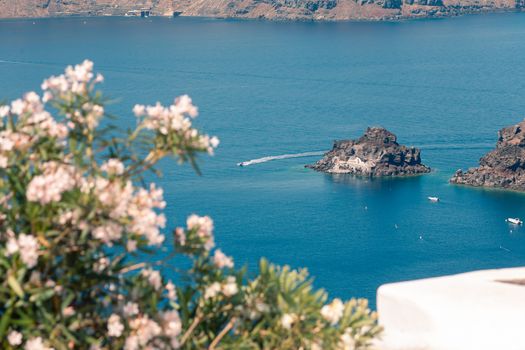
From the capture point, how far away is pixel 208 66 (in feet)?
512

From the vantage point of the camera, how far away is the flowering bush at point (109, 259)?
19.2ft

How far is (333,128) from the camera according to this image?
109 meters

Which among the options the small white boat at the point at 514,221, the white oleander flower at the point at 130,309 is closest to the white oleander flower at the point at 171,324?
the white oleander flower at the point at 130,309

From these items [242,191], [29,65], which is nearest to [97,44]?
[29,65]

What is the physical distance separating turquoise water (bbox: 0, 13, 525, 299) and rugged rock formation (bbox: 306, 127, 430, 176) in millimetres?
1602

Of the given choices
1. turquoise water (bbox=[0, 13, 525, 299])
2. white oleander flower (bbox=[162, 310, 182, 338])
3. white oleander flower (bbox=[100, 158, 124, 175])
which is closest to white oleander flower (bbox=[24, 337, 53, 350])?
white oleander flower (bbox=[162, 310, 182, 338])

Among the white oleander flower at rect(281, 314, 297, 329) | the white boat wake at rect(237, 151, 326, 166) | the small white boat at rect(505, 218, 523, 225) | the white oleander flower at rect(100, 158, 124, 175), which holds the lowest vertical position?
the small white boat at rect(505, 218, 523, 225)

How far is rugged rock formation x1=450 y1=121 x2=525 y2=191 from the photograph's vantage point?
290 ft

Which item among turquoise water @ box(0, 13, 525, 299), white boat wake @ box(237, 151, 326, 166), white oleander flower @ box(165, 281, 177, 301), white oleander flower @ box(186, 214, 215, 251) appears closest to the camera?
white oleander flower @ box(186, 214, 215, 251)

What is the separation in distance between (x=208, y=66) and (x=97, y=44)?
4616cm

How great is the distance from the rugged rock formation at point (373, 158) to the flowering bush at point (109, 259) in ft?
282

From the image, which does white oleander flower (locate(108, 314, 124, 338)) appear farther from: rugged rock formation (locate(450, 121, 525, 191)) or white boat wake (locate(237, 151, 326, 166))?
white boat wake (locate(237, 151, 326, 166))

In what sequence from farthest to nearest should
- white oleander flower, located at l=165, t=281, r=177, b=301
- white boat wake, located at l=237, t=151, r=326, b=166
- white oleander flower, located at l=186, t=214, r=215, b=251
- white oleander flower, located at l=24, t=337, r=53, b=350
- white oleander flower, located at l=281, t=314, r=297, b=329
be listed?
white boat wake, located at l=237, t=151, r=326, b=166, white oleander flower, located at l=165, t=281, r=177, b=301, white oleander flower, located at l=186, t=214, r=215, b=251, white oleander flower, located at l=281, t=314, r=297, b=329, white oleander flower, located at l=24, t=337, r=53, b=350

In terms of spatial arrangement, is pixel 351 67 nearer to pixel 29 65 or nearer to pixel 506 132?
pixel 29 65
